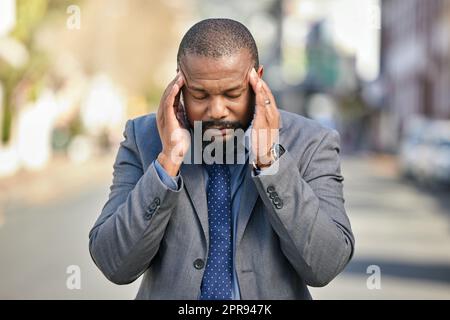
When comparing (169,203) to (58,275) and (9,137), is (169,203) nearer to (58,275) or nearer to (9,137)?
(58,275)

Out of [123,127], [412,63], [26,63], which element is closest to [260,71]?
[123,127]

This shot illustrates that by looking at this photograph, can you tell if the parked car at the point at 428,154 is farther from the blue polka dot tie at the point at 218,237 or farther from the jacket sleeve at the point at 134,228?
the jacket sleeve at the point at 134,228

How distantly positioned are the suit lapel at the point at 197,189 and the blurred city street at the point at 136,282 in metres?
5.34

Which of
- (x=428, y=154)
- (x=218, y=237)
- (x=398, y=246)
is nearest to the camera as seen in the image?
(x=218, y=237)

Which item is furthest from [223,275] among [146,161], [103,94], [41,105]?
[103,94]

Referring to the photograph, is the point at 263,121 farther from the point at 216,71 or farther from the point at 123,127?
the point at 123,127

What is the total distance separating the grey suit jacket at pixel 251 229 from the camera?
2.09 meters

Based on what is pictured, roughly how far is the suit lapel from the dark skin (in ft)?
0.26

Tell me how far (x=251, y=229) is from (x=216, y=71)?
0.40 meters

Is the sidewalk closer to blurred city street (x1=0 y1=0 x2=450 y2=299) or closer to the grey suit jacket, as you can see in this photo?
blurred city street (x1=0 y1=0 x2=450 y2=299)

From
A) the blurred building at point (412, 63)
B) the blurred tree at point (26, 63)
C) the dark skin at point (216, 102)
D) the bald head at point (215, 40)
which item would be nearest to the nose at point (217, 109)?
the dark skin at point (216, 102)

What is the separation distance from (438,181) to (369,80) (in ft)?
135

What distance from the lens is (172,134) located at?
6.93 feet

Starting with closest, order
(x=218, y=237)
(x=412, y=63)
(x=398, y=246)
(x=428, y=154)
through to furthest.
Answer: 1. (x=218, y=237)
2. (x=398, y=246)
3. (x=428, y=154)
4. (x=412, y=63)
